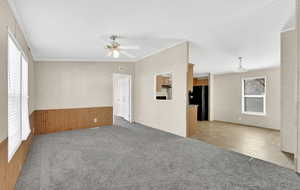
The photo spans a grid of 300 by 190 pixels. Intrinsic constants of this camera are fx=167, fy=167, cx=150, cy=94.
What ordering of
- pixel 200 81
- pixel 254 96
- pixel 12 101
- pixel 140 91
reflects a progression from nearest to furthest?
1. pixel 12 101
2. pixel 140 91
3. pixel 254 96
4. pixel 200 81

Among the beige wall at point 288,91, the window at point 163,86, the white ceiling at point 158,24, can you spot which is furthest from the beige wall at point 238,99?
the window at point 163,86

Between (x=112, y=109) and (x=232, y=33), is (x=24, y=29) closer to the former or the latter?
(x=112, y=109)

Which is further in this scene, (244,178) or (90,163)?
(90,163)

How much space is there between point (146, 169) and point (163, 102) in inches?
107

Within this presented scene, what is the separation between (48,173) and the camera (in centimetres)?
251

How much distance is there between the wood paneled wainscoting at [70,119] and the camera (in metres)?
5.43

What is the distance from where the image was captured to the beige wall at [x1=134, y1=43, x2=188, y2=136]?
14.3 ft

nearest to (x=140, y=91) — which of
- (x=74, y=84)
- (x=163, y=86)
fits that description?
(x=163, y=86)

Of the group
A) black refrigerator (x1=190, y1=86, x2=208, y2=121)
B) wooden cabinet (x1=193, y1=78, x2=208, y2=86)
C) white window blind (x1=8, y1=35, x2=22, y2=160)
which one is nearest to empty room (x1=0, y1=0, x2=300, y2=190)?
white window blind (x1=8, y1=35, x2=22, y2=160)

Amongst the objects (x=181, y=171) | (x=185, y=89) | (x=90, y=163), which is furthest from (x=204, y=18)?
(x=90, y=163)

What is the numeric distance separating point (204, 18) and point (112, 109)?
458 cm

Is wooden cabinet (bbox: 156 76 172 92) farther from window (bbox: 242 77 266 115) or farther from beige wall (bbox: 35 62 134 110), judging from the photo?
window (bbox: 242 77 266 115)

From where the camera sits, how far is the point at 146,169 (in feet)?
8.58

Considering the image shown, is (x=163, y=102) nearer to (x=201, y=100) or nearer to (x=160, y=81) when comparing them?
(x=160, y=81)
